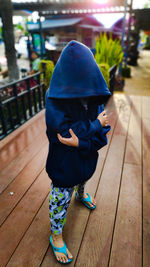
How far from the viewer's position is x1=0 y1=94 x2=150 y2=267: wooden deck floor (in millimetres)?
1328

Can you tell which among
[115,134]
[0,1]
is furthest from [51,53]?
[115,134]

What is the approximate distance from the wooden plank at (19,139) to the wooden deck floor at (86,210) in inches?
0.5

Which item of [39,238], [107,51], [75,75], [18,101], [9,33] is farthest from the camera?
[9,33]

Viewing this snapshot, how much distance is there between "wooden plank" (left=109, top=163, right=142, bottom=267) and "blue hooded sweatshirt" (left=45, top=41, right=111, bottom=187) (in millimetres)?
622

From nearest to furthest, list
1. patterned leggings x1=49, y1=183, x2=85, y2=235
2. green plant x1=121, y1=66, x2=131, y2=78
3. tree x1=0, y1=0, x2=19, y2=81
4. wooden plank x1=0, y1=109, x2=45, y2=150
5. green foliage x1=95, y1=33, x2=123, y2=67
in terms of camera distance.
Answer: patterned leggings x1=49, y1=183, x2=85, y2=235, wooden plank x1=0, y1=109, x2=45, y2=150, green foliage x1=95, y1=33, x2=123, y2=67, tree x1=0, y1=0, x2=19, y2=81, green plant x1=121, y1=66, x2=131, y2=78

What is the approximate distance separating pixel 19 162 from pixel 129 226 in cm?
139

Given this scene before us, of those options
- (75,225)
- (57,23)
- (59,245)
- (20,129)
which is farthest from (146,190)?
(57,23)

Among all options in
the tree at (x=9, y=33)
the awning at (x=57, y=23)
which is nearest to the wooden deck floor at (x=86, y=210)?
the tree at (x=9, y=33)

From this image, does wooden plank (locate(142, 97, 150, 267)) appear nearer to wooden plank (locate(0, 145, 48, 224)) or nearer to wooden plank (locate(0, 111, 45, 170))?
wooden plank (locate(0, 145, 48, 224))

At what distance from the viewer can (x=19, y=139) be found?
2.78m

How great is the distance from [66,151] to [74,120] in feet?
0.67

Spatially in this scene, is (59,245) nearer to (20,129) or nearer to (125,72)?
(20,129)

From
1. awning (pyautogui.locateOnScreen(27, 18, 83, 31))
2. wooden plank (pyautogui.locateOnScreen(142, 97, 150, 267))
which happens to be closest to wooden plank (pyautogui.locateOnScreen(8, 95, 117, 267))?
wooden plank (pyautogui.locateOnScreen(142, 97, 150, 267))

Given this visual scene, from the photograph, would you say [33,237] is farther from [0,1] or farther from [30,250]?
[0,1]
